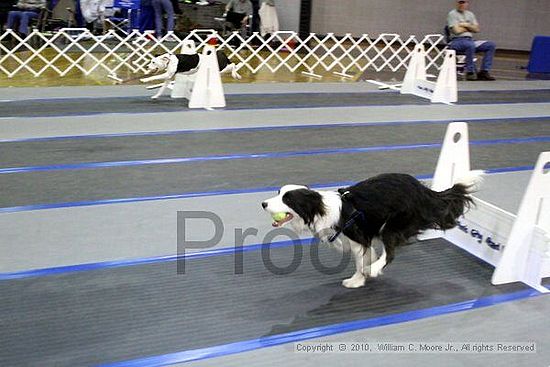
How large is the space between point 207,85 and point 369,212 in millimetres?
5067

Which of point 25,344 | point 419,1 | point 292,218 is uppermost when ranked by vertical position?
point 419,1

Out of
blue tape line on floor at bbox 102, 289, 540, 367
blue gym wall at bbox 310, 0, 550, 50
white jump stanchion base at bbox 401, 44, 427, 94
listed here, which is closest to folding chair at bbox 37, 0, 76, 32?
blue gym wall at bbox 310, 0, 550, 50

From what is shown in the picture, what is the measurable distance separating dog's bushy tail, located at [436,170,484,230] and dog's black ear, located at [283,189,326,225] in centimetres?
74

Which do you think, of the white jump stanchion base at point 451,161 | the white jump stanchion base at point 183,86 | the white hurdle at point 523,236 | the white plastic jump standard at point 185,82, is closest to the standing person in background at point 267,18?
the white plastic jump standard at point 185,82

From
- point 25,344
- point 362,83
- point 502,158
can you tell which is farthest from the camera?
point 362,83

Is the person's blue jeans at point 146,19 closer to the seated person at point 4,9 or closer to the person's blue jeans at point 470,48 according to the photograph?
the seated person at point 4,9

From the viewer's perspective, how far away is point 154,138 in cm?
604

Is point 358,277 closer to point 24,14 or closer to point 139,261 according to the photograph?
point 139,261

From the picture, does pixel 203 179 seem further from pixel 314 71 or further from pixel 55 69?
pixel 314 71

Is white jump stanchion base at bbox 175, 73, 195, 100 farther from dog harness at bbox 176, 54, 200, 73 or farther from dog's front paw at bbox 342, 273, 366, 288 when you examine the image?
dog's front paw at bbox 342, 273, 366, 288

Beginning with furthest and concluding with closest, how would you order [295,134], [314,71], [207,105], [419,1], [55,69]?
[419,1]
[314,71]
[55,69]
[207,105]
[295,134]

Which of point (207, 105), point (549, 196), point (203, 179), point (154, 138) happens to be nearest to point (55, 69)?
point (207, 105)

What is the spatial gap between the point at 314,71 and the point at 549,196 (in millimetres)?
9003

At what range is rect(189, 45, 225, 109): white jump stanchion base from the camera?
7.57m
